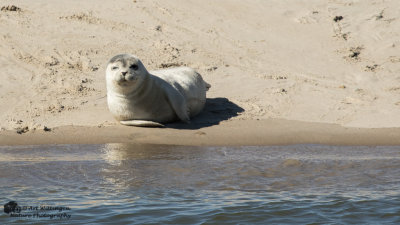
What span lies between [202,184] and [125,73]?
8.93ft

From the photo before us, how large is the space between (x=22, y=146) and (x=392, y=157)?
3968 mm

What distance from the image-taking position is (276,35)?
11.7 metres

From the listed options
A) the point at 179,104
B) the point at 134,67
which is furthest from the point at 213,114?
the point at 134,67

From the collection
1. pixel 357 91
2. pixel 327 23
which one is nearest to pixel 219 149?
pixel 357 91

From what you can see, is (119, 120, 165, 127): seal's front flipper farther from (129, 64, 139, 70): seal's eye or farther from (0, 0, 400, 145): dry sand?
(129, 64, 139, 70): seal's eye

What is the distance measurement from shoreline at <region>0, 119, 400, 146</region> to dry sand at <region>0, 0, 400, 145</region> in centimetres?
2

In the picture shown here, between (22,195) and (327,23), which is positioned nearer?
(22,195)

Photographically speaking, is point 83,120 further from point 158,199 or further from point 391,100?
point 391,100

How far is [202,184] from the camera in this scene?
585 cm

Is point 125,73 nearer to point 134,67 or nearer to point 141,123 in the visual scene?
point 134,67

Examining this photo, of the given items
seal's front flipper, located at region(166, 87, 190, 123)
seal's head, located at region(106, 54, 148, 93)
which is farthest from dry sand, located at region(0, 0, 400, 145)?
seal's head, located at region(106, 54, 148, 93)

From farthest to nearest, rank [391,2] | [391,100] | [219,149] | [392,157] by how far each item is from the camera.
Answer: [391,2], [391,100], [219,149], [392,157]

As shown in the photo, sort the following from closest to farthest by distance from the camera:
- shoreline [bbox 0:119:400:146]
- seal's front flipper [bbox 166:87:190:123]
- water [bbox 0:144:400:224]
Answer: water [bbox 0:144:400:224]
shoreline [bbox 0:119:400:146]
seal's front flipper [bbox 166:87:190:123]

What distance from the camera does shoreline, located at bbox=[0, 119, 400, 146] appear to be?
308 inches
